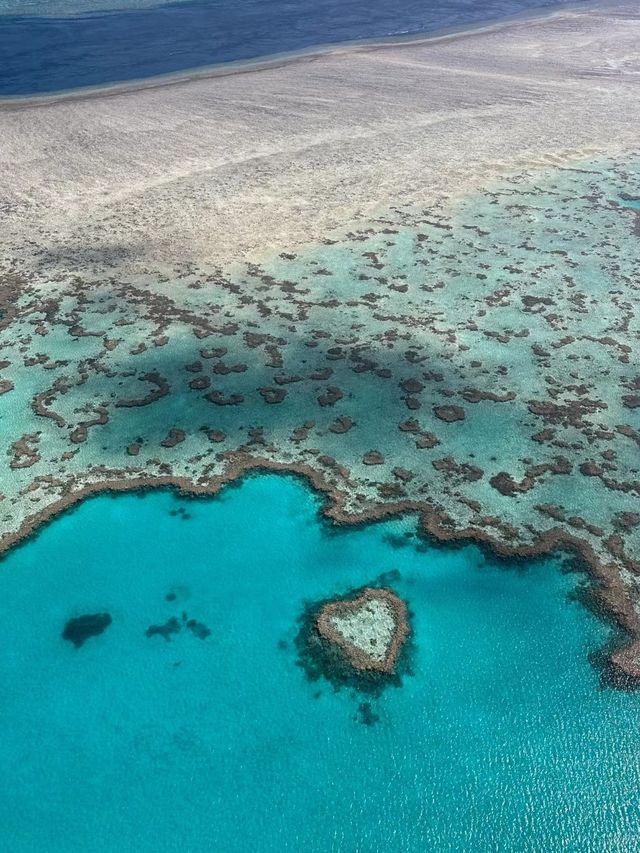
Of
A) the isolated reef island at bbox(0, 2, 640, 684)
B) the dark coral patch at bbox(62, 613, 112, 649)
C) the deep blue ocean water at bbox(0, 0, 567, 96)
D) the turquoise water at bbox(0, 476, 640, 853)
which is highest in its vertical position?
the deep blue ocean water at bbox(0, 0, 567, 96)

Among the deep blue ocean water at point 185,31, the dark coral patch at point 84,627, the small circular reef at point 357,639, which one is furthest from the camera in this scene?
the deep blue ocean water at point 185,31

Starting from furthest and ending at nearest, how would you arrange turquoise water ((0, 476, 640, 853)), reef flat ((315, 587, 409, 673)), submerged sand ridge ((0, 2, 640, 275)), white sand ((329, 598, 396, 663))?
submerged sand ridge ((0, 2, 640, 275)) → white sand ((329, 598, 396, 663)) → reef flat ((315, 587, 409, 673)) → turquoise water ((0, 476, 640, 853))

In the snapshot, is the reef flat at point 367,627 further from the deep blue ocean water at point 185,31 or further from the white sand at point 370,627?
the deep blue ocean water at point 185,31

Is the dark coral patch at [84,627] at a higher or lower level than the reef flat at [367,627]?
higher

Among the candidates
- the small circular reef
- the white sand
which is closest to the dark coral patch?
the small circular reef

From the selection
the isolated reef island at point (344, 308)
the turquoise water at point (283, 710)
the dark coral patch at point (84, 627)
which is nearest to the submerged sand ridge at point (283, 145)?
the isolated reef island at point (344, 308)

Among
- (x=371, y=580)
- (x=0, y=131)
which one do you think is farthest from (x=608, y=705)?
(x=0, y=131)

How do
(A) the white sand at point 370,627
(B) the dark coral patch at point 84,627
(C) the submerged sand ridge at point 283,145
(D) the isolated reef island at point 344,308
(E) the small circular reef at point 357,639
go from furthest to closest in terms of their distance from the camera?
(C) the submerged sand ridge at point 283,145 < (D) the isolated reef island at point 344,308 < (B) the dark coral patch at point 84,627 < (A) the white sand at point 370,627 < (E) the small circular reef at point 357,639

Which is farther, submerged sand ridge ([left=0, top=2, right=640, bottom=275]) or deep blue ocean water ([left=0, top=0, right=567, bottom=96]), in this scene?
deep blue ocean water ([left=0, top=0, right=567, bottom=96])

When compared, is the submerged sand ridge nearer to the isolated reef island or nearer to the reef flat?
the isolated reef island
